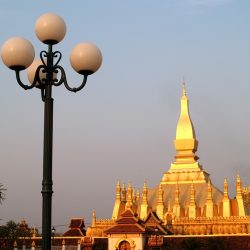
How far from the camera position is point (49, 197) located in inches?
315

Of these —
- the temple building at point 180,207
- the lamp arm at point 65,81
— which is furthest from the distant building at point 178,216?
the lamp arm at point 65,81

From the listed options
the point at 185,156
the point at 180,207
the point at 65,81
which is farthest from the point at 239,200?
the point at 65,81

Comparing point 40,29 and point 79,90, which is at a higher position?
point 40,29

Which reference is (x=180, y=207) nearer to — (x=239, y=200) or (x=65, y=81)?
(x=239, y=200)

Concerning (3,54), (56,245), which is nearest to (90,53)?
(3,54)

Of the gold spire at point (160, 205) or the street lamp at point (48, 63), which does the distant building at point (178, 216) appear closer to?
the gold spire at point (160, 205)

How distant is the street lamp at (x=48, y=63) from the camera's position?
316 inches

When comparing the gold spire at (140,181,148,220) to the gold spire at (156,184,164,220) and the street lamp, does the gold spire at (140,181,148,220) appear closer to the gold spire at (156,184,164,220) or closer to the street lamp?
the gold spire at (156,184,164,220)

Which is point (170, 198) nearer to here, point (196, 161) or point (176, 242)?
point (196, 161)

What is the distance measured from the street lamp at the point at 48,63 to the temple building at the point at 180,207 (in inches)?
1186

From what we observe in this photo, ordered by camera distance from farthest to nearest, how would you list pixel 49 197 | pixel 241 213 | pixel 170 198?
pixel 170 198, pixel 241 213, pixel 49 197

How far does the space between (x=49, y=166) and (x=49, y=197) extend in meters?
0.41

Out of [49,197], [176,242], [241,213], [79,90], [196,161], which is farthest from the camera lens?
[196,161]

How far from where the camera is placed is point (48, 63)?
8406 mm
